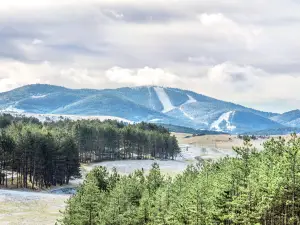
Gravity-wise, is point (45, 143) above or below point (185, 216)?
above

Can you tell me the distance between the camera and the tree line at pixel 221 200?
55.8 meters

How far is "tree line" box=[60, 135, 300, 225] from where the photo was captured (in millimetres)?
55781

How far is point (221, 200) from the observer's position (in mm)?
61656

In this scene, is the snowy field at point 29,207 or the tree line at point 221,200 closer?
the tree line at point 221,200

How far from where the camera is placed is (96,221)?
65688 mm

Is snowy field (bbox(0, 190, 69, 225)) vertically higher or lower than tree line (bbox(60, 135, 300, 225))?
lower

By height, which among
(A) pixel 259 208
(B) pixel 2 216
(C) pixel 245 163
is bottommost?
(B) pixel 2 216

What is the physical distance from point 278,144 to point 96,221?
3629cm

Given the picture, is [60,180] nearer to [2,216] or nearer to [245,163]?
[2,216]

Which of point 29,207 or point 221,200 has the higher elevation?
point 221,200

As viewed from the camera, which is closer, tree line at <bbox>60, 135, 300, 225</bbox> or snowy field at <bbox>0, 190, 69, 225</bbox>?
tree line at <bbox>60, 135, 300, 225</bbox>

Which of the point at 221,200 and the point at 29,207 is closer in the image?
the point at 221,200

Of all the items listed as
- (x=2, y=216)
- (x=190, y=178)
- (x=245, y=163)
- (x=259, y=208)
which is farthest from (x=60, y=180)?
(x=259, y=208)

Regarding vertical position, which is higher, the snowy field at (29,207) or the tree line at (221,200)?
the tree line at (221,200)
